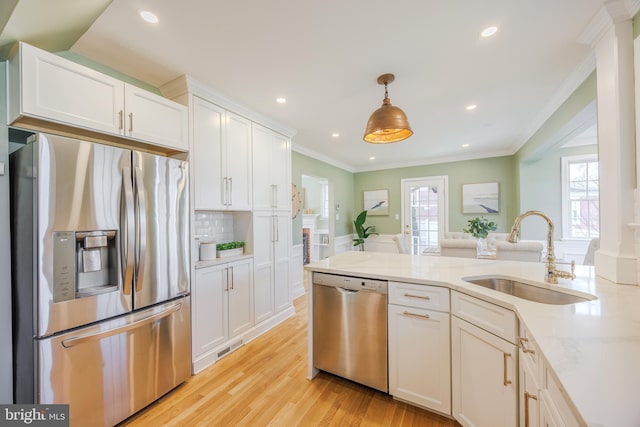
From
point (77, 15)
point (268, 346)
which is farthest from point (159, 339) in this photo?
point (77, 15)

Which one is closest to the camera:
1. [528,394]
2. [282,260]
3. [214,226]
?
[528,394]

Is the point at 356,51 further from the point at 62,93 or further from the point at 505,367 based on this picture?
the point at 505,367

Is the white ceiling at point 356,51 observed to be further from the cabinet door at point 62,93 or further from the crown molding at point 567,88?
the cabinet door at point 62,93

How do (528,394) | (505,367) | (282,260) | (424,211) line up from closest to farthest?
1. (528,394)
2. (505,367)
3. (282,260)
4. (424,211)

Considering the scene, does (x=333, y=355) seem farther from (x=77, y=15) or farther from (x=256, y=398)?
(x=77, y=15)

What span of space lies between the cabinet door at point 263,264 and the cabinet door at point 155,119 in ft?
3.59

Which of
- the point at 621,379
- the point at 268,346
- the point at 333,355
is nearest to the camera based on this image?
the point at 621,379

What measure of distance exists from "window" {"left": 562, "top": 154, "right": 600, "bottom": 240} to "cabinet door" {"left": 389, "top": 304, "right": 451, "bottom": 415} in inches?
176

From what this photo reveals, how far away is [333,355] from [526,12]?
2.64 m

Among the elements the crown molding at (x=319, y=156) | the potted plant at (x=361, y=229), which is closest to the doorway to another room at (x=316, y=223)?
the crown molding at (x=319, y=156)

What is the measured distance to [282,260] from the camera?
10.6ft

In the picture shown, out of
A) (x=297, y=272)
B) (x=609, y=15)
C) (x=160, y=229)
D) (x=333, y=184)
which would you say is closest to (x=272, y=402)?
(x=160, y=229)

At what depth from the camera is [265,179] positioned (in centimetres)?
300

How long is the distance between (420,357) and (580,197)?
481 cm
